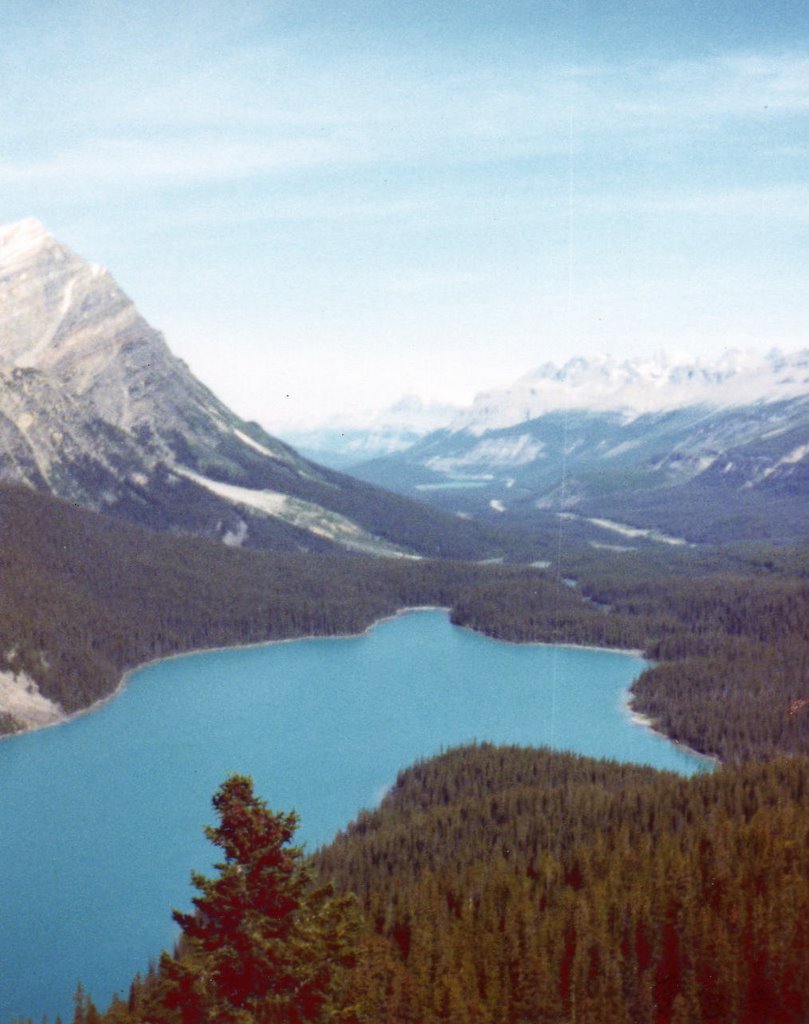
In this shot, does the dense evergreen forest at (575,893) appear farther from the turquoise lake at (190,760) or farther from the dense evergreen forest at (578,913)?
the turquoise lake at (190,760)

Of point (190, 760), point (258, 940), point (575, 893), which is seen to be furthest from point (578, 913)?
point (190, 760)

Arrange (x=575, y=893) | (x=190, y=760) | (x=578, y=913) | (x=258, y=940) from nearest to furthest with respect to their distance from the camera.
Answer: (x=258, y=940) < (x=578, y=913) < (x=575, y=893) < (x=190, y=760)

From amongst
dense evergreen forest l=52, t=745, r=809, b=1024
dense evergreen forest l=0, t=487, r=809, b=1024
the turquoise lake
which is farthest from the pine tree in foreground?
the turquoise lake

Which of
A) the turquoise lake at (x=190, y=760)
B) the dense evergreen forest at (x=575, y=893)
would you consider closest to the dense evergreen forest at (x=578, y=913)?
the dense evergreen forest at (x=575, y=893)

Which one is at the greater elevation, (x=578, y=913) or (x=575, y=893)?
(x=578, y=913)

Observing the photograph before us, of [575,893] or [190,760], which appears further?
[190,760]

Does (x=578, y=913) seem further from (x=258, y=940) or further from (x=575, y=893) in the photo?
(x=258, y=940)

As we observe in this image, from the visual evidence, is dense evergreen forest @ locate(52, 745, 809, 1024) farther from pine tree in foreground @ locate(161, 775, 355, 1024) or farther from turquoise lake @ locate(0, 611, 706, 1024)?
turquoise lake @ locate(0, 611, 706, 1024)

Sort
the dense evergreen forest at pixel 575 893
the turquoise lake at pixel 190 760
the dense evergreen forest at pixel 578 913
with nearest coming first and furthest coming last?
the dense evergreen forest at pixel 578 913 → the dense evergreen forest at pixel 575 893 → the turquoise lake at pixel 190 760
